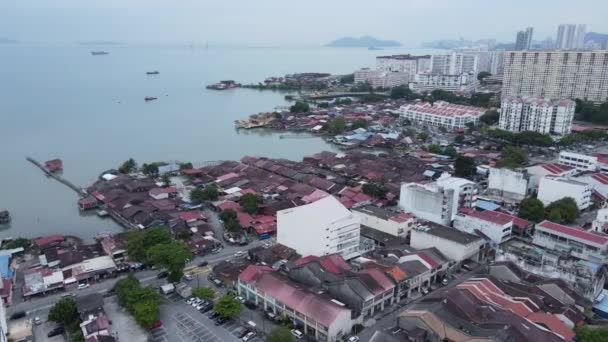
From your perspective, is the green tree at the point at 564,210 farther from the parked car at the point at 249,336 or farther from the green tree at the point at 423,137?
the green tree at the point at 423,137

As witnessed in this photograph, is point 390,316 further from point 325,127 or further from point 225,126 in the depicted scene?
point 225,126

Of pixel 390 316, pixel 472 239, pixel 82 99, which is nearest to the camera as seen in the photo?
pixel 390 316

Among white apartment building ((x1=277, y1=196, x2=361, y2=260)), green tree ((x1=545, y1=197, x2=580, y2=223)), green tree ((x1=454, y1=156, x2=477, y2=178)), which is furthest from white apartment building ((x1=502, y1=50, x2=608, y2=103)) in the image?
white apartment building ((x1=277, y1=196, x2=361, y2=260))

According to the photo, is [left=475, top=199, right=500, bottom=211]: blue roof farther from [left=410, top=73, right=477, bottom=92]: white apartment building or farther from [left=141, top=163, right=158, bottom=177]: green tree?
[left=410, top=73, right=477, bottom=92]: white apartment building

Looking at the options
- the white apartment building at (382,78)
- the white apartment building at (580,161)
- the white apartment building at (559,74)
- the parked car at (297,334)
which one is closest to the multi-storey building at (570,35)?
the white apartment building at (382,78)

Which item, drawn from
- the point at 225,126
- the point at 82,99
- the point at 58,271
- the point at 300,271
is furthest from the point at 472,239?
the point at 82,99
